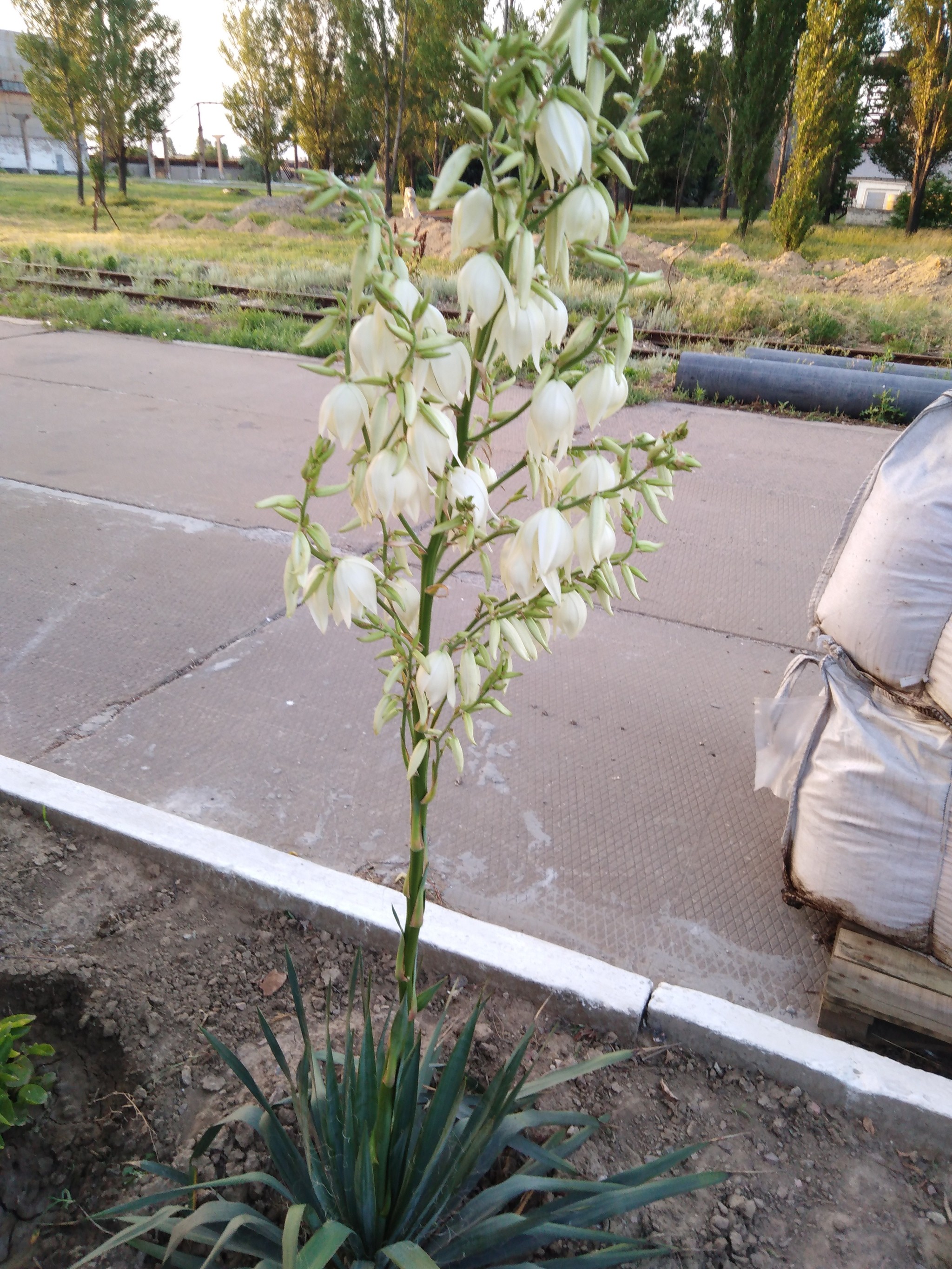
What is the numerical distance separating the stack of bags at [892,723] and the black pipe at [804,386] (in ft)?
20.4

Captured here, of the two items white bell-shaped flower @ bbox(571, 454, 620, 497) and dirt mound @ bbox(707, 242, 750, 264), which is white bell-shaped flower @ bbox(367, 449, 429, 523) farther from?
dirt mound @ bbox(707, 242, 750, 264)

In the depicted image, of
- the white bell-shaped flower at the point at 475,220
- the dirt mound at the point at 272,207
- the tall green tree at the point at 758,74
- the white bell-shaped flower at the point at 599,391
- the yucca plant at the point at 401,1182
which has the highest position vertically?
the tall green tree at the point at 758,74

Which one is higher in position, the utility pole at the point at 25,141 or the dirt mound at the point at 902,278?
the utility pole at the point at 25,141

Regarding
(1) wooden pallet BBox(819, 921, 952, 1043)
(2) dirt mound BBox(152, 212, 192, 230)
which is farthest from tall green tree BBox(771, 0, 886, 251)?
(1) wooden pallet BBox(819, 921, 952, 1043)

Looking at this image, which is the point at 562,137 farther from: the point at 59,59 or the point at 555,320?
the point at 59,59

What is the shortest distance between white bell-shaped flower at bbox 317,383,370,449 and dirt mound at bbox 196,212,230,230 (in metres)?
28.7

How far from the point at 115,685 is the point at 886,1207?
299cm

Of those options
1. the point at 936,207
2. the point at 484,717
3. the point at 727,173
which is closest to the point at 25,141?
the point at 727,173

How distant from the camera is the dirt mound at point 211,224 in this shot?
26.8 m

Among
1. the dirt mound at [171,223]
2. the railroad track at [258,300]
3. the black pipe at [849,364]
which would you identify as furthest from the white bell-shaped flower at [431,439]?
the dirt mound at [171,223]

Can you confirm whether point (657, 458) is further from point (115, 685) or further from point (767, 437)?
point (767, 437)

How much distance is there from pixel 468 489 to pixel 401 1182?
1161 millimetres

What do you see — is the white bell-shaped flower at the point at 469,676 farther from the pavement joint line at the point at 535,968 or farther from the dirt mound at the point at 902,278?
the dirt mound at the point at 902,278

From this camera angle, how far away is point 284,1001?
84.6 inches
